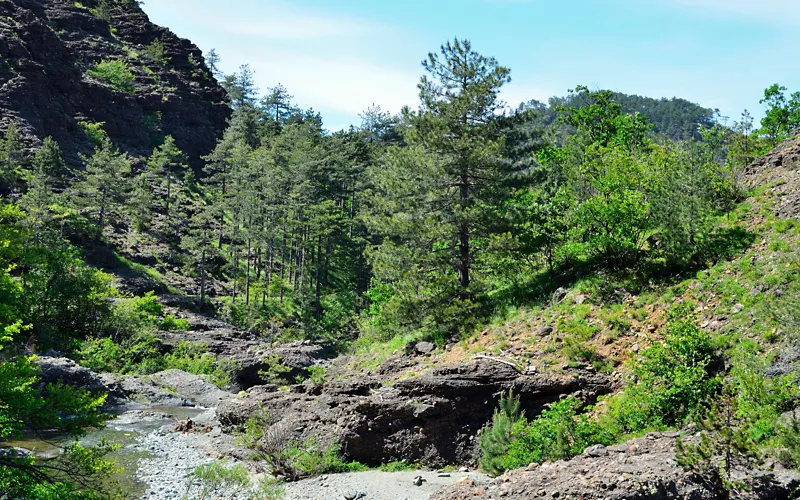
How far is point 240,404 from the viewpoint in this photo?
20.6 meters

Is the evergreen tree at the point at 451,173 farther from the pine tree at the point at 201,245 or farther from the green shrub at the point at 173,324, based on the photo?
the pine tree at the point at 201,245

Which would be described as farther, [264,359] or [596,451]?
[264,359]

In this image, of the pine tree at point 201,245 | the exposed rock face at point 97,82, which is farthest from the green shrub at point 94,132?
the pine tree at point 201,245

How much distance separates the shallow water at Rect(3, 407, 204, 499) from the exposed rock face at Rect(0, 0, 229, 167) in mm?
42061

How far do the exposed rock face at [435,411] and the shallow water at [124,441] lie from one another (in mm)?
4812

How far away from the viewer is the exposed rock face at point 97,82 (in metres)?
59.9

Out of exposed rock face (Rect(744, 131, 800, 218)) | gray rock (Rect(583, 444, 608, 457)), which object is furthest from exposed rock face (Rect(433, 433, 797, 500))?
exposed rock face (Rect(744, 131, 800, 218))

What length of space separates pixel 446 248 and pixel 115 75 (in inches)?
2776

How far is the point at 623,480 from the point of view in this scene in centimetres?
959

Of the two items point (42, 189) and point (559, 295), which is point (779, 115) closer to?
point (559, 295)

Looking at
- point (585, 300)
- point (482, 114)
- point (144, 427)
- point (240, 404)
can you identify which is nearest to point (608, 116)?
point (482, 114)

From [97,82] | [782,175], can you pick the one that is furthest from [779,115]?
[97,82]

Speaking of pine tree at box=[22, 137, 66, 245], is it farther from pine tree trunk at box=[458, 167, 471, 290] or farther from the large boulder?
pine tree trunk at box=[458, 167, 471, 290]

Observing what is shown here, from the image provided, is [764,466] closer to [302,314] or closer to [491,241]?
[491,241]
